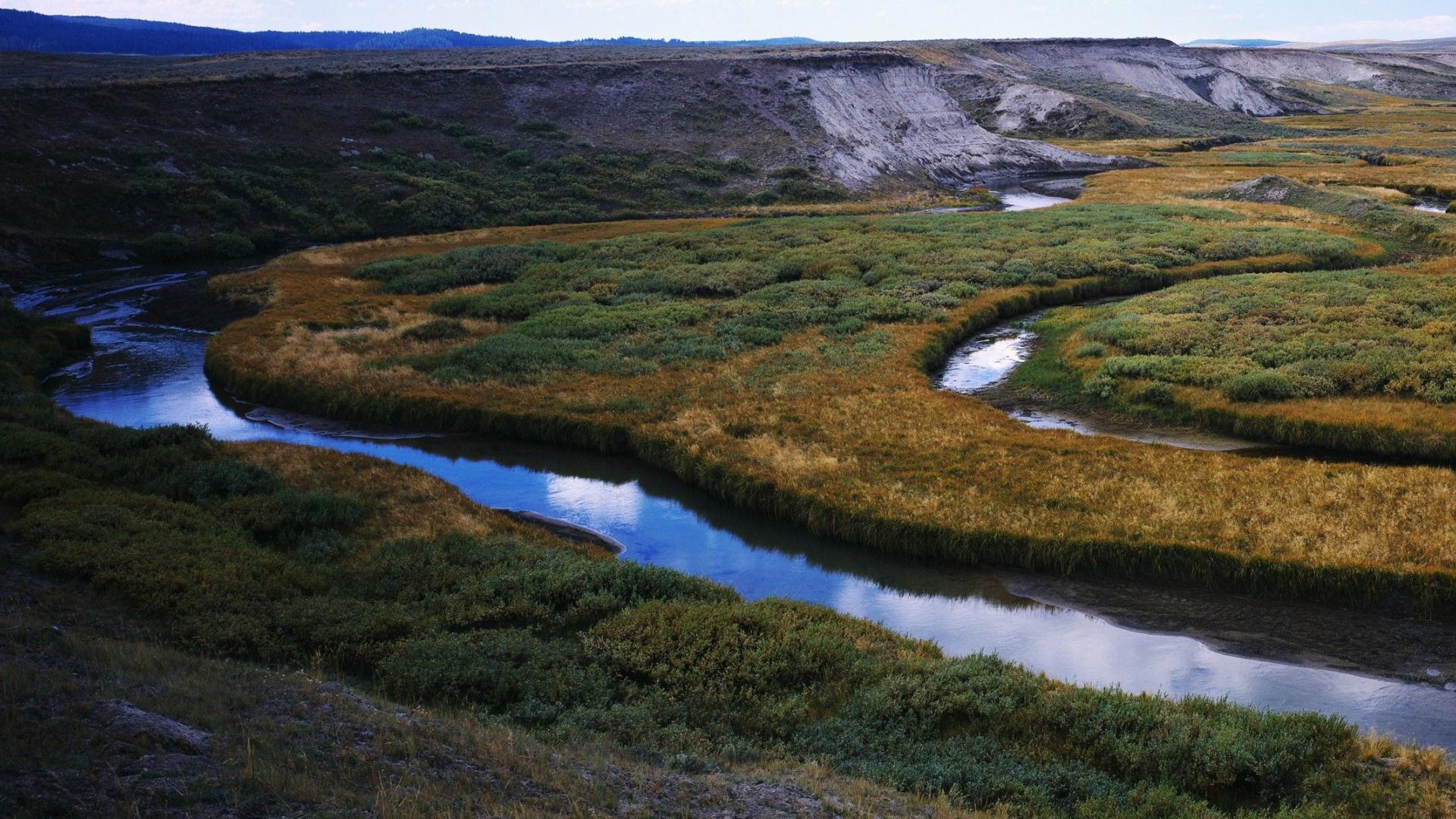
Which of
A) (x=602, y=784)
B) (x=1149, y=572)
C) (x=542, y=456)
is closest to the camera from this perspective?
(x=602, y=784)

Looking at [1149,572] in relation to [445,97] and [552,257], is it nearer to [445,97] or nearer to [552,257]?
[552,257]

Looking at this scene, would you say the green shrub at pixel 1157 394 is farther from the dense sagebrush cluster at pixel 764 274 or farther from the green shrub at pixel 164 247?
the green shrub at pixel 164 247

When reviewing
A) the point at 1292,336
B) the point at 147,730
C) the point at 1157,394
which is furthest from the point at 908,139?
the point at 147,730

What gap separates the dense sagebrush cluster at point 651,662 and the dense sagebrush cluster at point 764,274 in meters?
14.7

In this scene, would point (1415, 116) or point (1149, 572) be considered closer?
point (1149, 572)

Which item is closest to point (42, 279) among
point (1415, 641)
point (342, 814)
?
point (342, 814)

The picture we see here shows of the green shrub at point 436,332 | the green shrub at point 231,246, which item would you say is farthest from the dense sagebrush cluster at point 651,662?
the green shrub at point 231,246

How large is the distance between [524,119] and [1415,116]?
129 metres

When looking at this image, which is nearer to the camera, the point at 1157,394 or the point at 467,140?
the point at 1157,394

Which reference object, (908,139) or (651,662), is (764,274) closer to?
Answer: (651,662)

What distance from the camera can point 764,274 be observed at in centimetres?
4703

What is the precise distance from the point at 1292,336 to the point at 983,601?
1957 centimetres

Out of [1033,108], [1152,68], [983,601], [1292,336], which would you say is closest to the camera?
[983,601]

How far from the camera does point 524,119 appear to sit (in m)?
93.8
